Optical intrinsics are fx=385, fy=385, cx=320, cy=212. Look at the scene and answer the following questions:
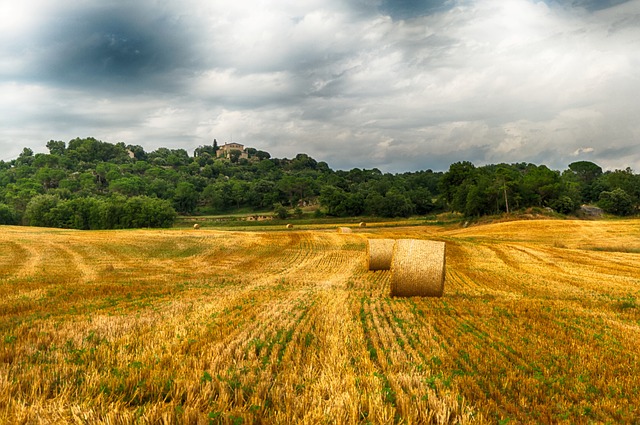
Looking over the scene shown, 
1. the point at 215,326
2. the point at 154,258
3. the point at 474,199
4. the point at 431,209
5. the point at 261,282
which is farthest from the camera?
the point at 431,209

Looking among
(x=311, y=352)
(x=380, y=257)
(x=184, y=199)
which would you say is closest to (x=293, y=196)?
(x=184, y=199)

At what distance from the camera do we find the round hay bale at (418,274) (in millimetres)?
15352

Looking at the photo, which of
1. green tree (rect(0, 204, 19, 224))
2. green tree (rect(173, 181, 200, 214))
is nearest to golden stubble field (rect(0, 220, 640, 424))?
green tree (rect(0, 204, 19, 224))

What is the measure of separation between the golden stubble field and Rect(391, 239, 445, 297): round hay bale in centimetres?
88

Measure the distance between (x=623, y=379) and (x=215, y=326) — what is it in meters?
8.03

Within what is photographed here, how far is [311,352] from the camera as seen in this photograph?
7.44 m

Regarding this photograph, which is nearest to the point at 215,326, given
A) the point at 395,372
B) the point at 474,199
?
the point at 395,372

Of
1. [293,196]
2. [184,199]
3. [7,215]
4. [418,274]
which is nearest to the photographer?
[418,274]

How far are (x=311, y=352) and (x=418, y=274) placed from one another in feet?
29.7

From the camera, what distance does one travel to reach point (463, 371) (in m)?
6.58

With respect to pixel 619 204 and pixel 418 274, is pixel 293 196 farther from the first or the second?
pixel 418 274

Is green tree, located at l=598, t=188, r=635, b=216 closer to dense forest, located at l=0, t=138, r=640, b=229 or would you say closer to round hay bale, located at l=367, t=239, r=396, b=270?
dense forest, located at l=0, t=138, r=640, b=229

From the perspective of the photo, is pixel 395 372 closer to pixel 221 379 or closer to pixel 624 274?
pixel 221 379

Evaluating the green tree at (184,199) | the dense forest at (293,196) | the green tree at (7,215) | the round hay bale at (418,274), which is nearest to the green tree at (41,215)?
the dense forest at (293,196)
